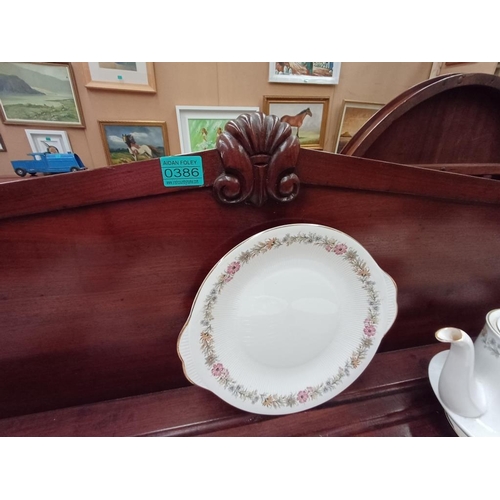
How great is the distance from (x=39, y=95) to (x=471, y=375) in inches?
54.5

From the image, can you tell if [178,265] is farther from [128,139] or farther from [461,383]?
[128,139]

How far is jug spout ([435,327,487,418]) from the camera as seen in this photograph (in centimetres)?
38

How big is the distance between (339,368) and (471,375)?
0.64ft

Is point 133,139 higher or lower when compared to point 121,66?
lower

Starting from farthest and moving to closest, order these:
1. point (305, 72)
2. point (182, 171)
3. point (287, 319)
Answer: point (305, 72) → point (287, 319) → point (182, 171)

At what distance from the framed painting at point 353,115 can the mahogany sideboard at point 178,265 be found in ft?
→ 2.64

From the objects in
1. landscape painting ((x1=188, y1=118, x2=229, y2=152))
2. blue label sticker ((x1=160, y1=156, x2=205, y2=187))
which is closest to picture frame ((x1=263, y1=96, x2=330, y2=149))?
landscape painting ((x1=188, y1=118, x2=229, y2=152))

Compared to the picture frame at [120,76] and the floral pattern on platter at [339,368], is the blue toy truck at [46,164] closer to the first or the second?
the picture frame at [120,76]

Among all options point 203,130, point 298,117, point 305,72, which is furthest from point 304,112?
point 203,130

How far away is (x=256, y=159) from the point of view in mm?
308

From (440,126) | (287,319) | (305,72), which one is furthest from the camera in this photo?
(305,72)

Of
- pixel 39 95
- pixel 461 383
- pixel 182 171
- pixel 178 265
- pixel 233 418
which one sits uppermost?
pixel 39 95

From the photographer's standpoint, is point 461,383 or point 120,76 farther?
point 120,76

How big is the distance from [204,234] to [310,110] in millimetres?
954
